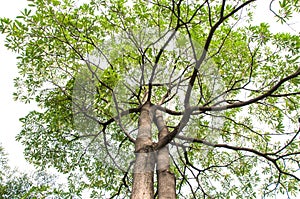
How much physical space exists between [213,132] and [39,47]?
2.80m

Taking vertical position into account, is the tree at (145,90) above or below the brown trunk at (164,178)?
above

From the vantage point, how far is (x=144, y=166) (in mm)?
2508

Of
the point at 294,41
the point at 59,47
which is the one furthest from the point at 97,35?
the point at 294,41

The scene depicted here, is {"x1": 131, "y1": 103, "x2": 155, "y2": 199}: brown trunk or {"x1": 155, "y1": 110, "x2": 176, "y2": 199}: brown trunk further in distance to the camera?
{"x1": 155, "y1": 110, "x2": 176, "y2": 199}: brown trunk

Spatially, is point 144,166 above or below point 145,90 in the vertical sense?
below

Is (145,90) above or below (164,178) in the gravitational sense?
above

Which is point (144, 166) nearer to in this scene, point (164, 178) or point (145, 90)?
point (164, 178)

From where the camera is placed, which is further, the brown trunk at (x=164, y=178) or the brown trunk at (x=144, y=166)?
the brown trunk at (x=164, y=178)

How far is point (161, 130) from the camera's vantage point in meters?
3.38

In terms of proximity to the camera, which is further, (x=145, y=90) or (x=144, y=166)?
(x=145, y=90)

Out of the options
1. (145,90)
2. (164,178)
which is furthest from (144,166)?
(145,90)

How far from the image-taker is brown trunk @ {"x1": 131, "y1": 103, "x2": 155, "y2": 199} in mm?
2244

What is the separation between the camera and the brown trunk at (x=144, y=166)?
7.36ft

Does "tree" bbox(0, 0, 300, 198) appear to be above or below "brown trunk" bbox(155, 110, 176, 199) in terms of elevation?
above
